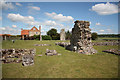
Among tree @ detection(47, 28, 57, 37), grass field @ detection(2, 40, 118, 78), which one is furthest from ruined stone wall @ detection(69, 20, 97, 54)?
tree @ detection(47, 28, 57, 37)

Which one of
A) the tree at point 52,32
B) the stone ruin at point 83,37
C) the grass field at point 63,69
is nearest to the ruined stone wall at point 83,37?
the stone ruin at point 83,37

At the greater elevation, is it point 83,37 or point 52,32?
point 52,32

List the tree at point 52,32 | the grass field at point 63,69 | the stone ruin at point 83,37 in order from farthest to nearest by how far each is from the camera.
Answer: the tree at point 52,32
the stone ruin at point 83,37
the grass field at point 63,69

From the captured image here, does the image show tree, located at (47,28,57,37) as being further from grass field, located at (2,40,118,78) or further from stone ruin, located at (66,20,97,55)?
grass field, located at (2,40,118,78)

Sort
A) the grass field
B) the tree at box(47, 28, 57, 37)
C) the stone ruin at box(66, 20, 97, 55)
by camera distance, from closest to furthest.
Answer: the grass field
the stone ruin at box(66, 20, 97, 55)
the tree at box(47, 28, 57, 37)

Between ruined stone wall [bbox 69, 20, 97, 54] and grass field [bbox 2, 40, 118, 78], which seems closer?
grass field [bbox 2, 40, 118, 78]

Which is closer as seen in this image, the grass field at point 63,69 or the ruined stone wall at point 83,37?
the grass field at point 63,69

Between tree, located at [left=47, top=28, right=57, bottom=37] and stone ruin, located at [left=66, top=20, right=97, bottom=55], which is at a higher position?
tree, located at [left=47, top=28, right=57, bottom=37]

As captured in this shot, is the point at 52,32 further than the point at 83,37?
Yes

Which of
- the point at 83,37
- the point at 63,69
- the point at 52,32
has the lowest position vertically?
the point at 63,69

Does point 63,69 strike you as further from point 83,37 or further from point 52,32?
point 52,32

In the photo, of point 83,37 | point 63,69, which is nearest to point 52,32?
point 83,37

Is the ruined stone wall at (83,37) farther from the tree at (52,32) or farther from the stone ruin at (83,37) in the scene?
the tree at (52,32)

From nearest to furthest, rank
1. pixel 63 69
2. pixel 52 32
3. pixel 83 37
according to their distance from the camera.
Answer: pixel 63 69 < pixel 83 37 < pixel 52 32
